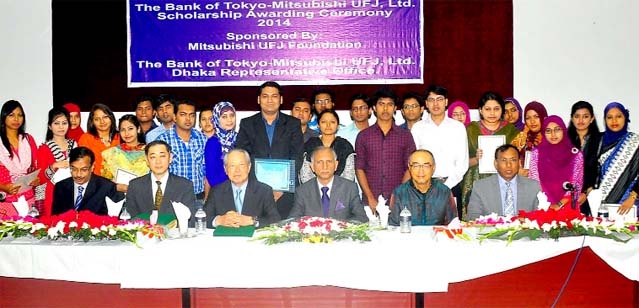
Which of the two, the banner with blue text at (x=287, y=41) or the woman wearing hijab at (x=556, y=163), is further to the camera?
the banner with blue text at (x=287, y=41)

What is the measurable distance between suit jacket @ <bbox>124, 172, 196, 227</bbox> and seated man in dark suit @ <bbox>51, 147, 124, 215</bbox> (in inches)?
9.5

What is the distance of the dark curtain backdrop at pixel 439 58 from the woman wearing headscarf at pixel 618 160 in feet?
5.61

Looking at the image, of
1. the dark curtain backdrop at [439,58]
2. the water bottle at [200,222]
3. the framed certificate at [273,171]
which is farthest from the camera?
the dark curtain backdrop at [439,58]

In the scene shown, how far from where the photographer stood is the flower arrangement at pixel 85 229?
160 inches

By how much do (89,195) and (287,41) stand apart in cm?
281

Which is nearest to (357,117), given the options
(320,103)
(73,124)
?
(320,103)

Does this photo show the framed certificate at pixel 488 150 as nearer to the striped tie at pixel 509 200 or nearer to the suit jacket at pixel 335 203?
the striped tie at pixel 509 200

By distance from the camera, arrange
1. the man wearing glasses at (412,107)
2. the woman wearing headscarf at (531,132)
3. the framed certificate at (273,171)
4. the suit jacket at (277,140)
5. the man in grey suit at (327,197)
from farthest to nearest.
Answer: the man wearing glasses at (412,107) → the woman wearing headscarf at (531,132) → the suit jacket at (277,140) → the framed certificate at (273,171) → the man in grey suit at (327,197)

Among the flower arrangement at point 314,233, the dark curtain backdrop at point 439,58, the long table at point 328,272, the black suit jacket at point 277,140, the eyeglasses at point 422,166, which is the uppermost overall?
the dark curtain backdrop at point 439,58

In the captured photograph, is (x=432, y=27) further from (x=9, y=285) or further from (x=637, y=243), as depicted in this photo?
(x=9, y=285)

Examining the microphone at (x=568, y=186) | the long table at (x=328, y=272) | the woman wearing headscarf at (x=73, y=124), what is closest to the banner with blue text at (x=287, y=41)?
the woman wearing headscarf at (x=73, y=124)

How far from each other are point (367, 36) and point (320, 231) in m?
3.38

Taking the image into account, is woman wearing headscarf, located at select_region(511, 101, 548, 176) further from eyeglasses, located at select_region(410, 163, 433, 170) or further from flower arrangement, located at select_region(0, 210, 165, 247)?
flower arrangement, located at select_region(0, 210, 165, 247)

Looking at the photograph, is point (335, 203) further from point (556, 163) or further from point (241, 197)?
point (556, 163)
